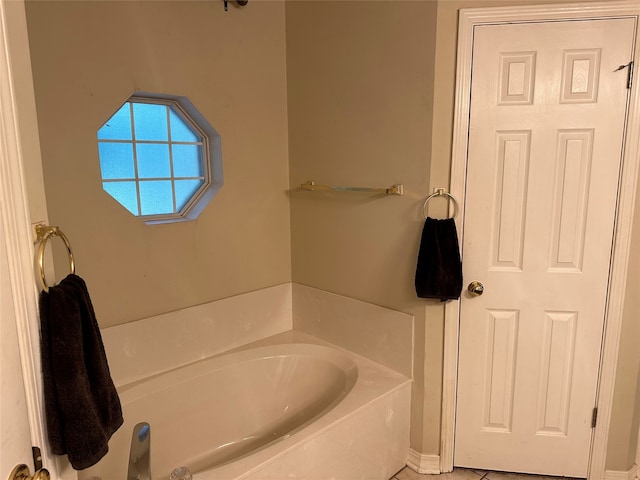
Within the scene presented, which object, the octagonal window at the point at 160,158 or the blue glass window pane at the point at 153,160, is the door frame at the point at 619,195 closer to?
the octagonal window at the point at 160,158

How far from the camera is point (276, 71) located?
2523 mm

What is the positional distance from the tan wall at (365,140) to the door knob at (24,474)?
170 centimetres

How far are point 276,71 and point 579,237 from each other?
1.81 m

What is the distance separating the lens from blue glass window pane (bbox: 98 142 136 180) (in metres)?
2.06

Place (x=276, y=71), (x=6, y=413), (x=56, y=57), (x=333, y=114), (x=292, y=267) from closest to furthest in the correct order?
(x=6, y=413), (x=56, y=57), (x=333, y=114), (x=276, y=71), (x=292, y=267)

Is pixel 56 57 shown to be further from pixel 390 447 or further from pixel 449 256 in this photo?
pixel 390 447

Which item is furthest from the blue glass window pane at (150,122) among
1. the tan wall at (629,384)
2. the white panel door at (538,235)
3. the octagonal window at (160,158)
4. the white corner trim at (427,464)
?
the tan wall at (629,384)

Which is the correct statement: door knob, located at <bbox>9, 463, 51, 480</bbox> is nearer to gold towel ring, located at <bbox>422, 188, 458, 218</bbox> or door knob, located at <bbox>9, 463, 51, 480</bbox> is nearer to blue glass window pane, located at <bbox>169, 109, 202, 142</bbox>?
gold towel ring, located at <bbox>422, 188, 458, 218</bbox>

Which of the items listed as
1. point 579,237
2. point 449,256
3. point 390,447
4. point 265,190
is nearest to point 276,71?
point 265,190

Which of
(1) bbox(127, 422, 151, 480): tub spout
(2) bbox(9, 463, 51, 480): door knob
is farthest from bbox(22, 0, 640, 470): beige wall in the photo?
(2) bbox(9, 463, 51, 480): door knob

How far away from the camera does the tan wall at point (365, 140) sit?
2.03 meters

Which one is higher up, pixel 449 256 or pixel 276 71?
pixel 276 71

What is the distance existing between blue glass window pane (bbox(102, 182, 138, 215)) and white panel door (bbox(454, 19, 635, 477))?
64.6 inches

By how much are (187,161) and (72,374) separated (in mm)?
1634
